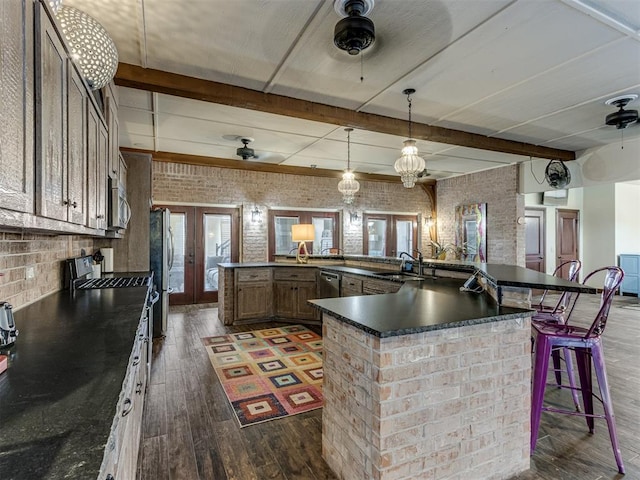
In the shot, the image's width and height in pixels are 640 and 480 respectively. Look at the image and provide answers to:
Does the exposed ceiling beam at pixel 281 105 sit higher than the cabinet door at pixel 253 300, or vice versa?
the exposed ceiling beam at pixel 281 105

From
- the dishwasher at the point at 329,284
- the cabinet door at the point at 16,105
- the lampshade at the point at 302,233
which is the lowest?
the dishwasher at the point at 329,284

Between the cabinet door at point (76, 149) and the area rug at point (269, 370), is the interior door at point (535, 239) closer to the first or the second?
the area rug at point (269, 370)

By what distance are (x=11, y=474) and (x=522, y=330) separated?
2.16m

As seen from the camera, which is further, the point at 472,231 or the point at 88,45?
the point at 472,231

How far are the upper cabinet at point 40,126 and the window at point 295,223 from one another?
17.9 feet

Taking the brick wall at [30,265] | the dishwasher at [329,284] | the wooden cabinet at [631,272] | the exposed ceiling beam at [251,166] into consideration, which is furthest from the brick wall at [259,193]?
the wooden cabinet at [631,272]

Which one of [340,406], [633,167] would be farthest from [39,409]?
[633,167]

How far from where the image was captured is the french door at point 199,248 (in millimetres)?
6754

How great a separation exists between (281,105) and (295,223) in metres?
4.21

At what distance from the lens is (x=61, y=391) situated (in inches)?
37.5

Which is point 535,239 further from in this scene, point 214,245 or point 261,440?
point 261,440

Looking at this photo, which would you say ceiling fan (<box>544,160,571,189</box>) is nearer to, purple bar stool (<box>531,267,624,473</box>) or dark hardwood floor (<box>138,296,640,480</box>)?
dark hardwood floor (<box>138,296,640,480</box>)

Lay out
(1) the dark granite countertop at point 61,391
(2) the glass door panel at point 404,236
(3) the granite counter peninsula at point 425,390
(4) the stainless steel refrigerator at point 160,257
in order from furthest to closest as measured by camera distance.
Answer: (2) the glass door panel at point 404,236 → (4) the stainless steel refrigerator at point 160,257 → (3) the granite counter peninsula at point 425,390 → (1) the dark granite countertop at point 61,391

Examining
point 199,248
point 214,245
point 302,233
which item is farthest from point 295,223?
point 302,233
